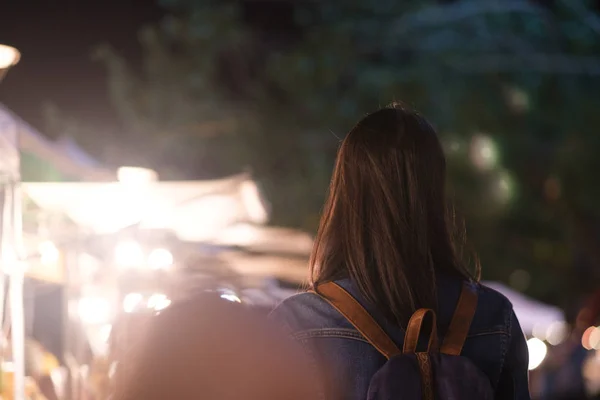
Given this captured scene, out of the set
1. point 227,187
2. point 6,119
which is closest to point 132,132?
point 227,187

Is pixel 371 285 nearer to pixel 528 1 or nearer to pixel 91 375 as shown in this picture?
pixel 91 375

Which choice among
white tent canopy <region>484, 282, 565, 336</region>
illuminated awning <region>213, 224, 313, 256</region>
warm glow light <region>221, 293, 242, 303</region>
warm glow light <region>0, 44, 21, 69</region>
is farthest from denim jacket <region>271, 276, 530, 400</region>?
white tent canopy <region>484, 282, 565, 336</region>

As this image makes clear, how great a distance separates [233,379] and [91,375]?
487 cm

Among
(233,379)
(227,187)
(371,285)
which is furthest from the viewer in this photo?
(227,187)

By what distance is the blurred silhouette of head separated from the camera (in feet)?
3.81

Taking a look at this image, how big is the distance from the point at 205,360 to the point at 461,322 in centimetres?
82

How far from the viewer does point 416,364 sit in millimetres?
1720

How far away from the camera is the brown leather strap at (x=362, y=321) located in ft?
5.76

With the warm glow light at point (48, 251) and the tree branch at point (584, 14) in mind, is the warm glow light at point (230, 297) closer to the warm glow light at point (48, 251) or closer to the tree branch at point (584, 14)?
the warm glow light at point (48, 251)

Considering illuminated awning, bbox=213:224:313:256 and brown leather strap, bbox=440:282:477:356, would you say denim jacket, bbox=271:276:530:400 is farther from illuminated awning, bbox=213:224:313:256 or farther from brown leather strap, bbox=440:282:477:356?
illuminated awning, bbox=213:224:313:256

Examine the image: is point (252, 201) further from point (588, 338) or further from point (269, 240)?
point (588, 338)

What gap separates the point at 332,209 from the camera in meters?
1.88

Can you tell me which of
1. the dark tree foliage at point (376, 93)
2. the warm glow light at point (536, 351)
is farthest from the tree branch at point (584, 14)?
the warm glow light at point (536, 351)

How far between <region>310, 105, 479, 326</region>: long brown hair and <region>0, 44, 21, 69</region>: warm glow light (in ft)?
8.01
